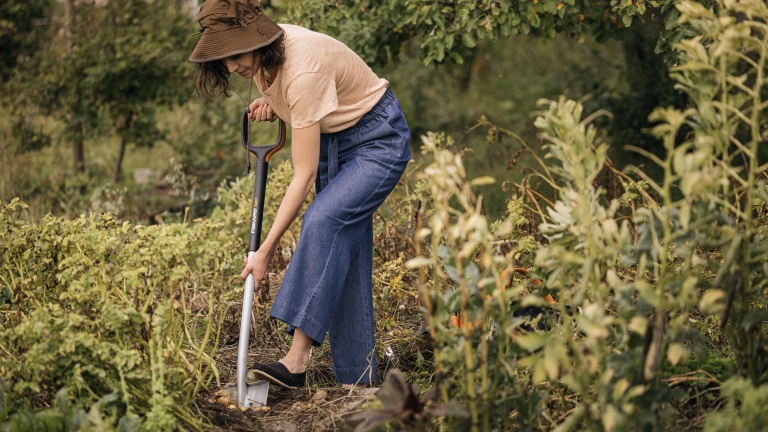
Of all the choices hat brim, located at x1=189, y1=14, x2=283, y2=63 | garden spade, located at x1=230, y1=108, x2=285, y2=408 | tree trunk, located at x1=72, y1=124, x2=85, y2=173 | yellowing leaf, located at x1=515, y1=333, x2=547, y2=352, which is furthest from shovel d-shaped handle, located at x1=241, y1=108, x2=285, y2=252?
tree trunk, located at x1=72, y1=124, x2=85, y2=173

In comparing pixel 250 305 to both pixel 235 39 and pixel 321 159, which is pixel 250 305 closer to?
pixel 321 159

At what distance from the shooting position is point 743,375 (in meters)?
2.45

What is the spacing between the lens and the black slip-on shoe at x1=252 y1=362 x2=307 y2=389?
2988 mm

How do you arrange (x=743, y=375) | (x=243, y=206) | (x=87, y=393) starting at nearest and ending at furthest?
(x=743, y=375) → (x=87, y=393) → (x=243, y=206)

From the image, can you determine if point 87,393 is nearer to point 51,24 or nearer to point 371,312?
point 371,312

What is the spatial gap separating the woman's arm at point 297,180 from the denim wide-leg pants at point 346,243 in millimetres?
104

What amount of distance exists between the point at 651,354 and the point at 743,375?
1.60ft

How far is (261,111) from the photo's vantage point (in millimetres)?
3316

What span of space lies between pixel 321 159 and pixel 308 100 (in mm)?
448

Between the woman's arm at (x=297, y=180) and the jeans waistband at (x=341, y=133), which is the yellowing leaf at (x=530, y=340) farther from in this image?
the jeans waistband at (x=341, y=133)

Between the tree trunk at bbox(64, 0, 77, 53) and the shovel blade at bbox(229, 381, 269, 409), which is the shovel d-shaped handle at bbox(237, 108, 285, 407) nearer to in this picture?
the shovel blade at bbox(229, 381, 269, 409)

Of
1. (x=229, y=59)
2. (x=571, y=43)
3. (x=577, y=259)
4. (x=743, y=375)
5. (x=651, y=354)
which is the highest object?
(x=229, y=59)

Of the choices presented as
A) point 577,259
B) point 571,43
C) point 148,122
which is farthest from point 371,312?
point 571,43

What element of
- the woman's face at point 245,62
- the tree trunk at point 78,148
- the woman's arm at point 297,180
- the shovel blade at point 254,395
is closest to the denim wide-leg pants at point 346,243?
the woman's arm at point 297,180
